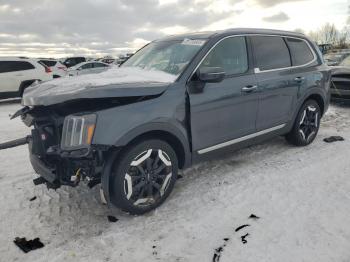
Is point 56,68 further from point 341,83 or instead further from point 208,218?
point 208,218

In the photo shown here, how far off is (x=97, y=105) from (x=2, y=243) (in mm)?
1544

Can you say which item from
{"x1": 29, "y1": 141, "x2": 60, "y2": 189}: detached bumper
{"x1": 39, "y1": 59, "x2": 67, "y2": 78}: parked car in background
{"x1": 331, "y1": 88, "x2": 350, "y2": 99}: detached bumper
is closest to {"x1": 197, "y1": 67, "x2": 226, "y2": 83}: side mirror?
{"x1": 29, "y1": 141, "x2": 60, "y2": 189}: detached bumper

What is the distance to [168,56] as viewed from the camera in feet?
13.2

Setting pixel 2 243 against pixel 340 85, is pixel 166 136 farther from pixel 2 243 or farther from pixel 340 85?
pixel 340 85

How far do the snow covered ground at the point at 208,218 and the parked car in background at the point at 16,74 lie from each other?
26.8 feet

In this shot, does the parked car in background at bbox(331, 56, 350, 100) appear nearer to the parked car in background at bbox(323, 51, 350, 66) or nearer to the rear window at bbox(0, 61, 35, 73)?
the parked car in background at bbox(323, 51, 350, 66)

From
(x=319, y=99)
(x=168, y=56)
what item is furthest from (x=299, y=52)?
(x=168, y=56)

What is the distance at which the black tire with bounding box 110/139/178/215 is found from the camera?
10.1 feet

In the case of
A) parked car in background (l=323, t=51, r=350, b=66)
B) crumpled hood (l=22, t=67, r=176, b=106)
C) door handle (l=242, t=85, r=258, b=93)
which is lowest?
door handle (l=242, t=85, r=258, b=93)

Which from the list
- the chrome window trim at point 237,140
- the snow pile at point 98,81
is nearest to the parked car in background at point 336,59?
the chrome window trim at point 237,140

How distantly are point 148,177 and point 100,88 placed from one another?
1.03 metres

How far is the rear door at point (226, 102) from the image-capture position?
3.61m

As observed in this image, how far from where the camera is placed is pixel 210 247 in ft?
9.18

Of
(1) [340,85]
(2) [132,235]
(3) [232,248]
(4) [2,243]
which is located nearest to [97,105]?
(2) [132,235]
